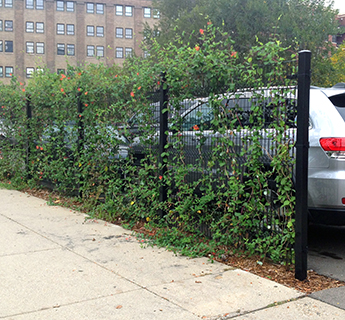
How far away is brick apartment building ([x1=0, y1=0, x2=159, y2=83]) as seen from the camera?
2621 inches

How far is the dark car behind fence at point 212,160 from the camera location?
4.64m

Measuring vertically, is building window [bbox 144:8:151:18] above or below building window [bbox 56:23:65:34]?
above

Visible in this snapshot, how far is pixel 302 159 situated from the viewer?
14.1ft

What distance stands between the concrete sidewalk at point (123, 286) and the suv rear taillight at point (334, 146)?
5.28 feet

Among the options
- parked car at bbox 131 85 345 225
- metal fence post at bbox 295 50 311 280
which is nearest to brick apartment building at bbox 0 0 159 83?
parked car at bbox 131 85 345 225

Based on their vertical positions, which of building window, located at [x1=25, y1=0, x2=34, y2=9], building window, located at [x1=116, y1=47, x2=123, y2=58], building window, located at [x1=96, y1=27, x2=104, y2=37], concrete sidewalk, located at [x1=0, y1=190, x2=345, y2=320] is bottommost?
concrete sidewalk, located at [x1=0, y1=190, x2=345, y2=320]

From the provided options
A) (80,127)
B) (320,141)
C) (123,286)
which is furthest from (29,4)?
(123,286)

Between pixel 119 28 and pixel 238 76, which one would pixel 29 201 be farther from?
pixel 119 28

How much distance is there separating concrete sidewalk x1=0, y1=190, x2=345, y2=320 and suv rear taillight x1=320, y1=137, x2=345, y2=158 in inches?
63.4

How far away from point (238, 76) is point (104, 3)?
70.5 m

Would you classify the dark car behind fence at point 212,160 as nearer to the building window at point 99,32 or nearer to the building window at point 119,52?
the building window at point 119,52

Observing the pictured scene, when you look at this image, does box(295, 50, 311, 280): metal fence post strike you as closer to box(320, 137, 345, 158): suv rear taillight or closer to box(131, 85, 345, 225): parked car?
box(131, 85, 345, 225): parked car

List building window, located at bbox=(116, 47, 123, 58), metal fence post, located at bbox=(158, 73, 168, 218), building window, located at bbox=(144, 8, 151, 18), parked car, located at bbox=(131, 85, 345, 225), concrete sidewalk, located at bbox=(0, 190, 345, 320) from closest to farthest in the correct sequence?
concrete sidewalk, located at bbox=(0, 190, 345, 320) < parked car, located at bbox=(131, 85, 345, 225) < metal fence post, located at bbox=(158, 73, 168, 218) < building window, located at bbox=(116, 47, 123, 58) < building window, located at bbox=(144, 8, 151, 18)

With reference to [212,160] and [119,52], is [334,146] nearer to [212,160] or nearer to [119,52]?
[212,160]
